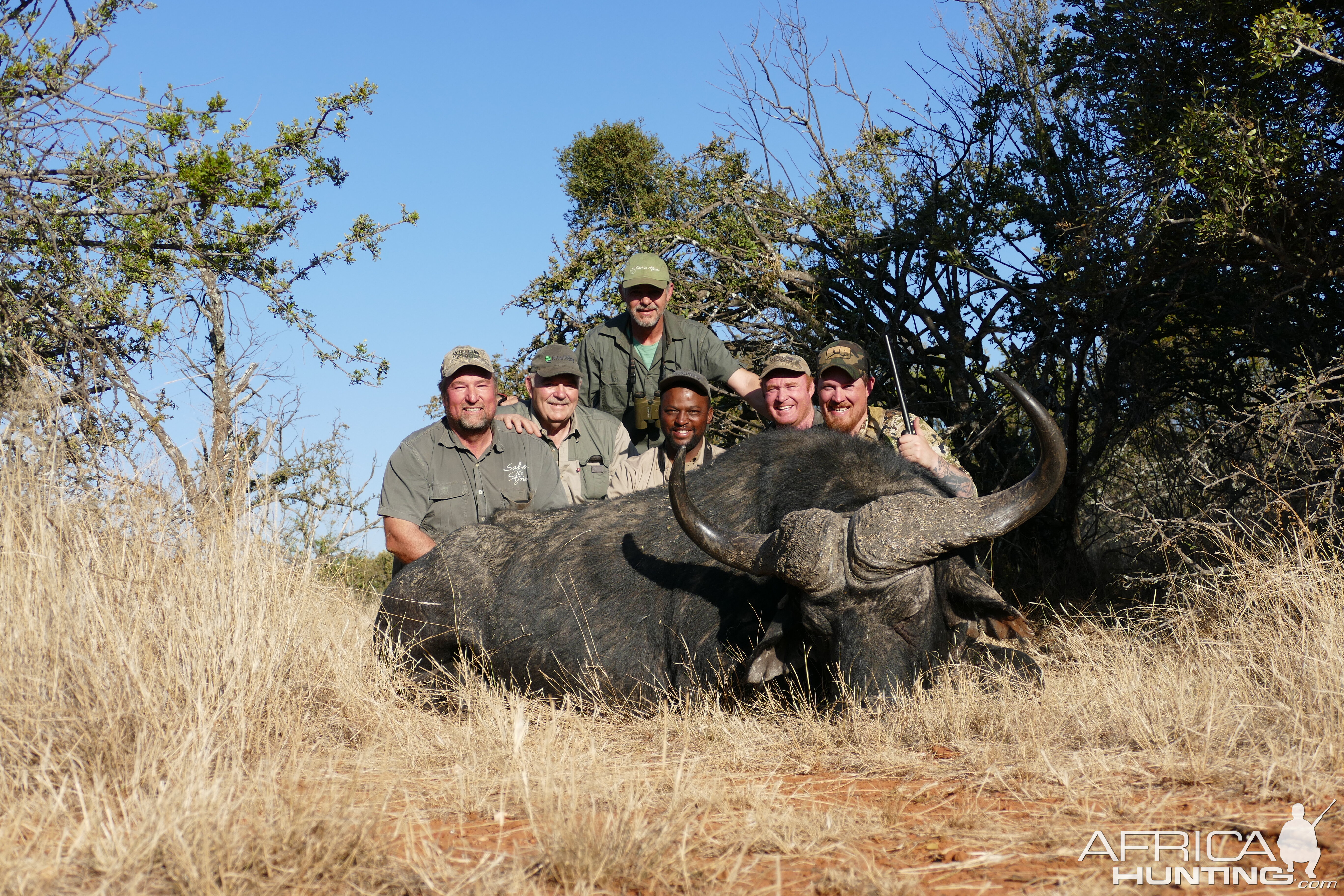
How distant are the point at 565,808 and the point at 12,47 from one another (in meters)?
7.09

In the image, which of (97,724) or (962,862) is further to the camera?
(97,724)

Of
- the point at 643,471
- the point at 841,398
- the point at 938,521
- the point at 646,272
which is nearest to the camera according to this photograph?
the point at 938,521

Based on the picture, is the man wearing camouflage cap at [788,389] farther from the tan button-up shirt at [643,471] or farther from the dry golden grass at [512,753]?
the dry golden grass at [512,753]

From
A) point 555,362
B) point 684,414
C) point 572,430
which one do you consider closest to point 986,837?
point 684,414

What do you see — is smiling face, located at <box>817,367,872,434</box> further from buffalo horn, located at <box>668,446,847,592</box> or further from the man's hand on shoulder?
buffalo horn, located at <box>668,446,847,592</box>

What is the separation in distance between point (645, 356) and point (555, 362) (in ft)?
2.95

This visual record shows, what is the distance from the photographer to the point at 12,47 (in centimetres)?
746

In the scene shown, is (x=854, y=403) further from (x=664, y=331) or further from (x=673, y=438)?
(x=664, y=331)

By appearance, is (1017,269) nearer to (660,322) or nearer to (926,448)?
(926,448)

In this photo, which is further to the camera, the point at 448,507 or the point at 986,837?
the point at 448,507

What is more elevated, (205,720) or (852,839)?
(205,720)

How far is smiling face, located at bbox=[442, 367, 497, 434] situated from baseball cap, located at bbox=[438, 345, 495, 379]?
0.10 ft

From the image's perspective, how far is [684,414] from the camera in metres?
7.56

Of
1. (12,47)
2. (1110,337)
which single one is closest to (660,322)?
(1110,337)
